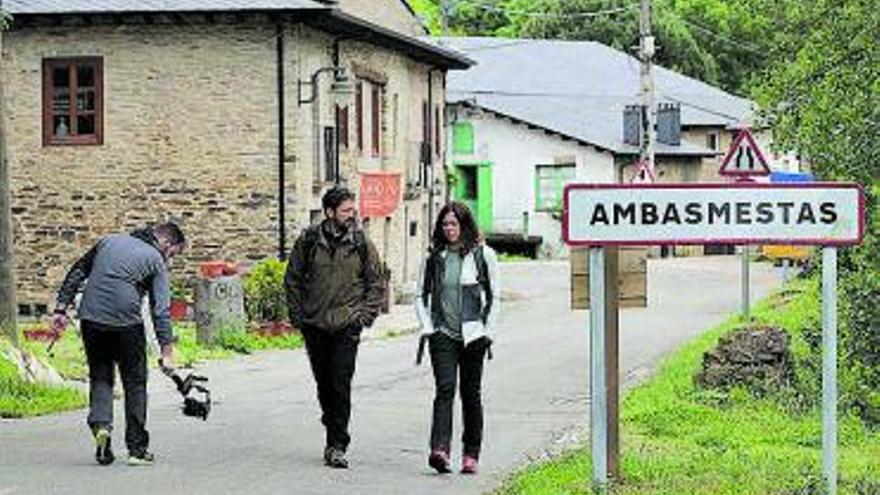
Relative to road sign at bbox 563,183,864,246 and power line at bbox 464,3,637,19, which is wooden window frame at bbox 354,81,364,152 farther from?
power line at bbox 464,3,637,19

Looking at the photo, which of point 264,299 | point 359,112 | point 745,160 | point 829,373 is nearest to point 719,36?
point 359,112

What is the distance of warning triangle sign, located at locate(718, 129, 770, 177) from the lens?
2494 cm

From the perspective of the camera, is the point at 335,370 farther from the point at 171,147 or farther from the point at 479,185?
the point at 479,185

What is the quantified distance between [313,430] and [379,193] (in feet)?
76.7

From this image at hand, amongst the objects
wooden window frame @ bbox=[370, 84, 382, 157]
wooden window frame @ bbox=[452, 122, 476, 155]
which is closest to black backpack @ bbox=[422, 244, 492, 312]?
wooden window frame @ bbox=[370, 84, 382, 157]

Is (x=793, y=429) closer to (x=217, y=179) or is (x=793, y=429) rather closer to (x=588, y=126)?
(x=217, y=179)

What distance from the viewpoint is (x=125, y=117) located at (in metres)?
33.7

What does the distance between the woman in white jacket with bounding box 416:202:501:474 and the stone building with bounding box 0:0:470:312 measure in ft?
64.4

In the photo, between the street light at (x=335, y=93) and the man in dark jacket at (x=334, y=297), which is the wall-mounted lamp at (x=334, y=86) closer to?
the street light at (x=335, y=93)

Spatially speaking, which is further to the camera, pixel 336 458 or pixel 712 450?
pixel 712 450

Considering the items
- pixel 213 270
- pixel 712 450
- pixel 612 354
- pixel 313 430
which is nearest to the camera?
pixel 612 354

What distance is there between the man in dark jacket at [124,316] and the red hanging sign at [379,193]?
24.2 metres

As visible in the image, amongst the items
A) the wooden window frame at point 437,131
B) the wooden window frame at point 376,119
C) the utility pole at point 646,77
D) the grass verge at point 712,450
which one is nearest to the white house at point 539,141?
the utility pole at point 646,77

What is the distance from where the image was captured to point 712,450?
14320 mm
